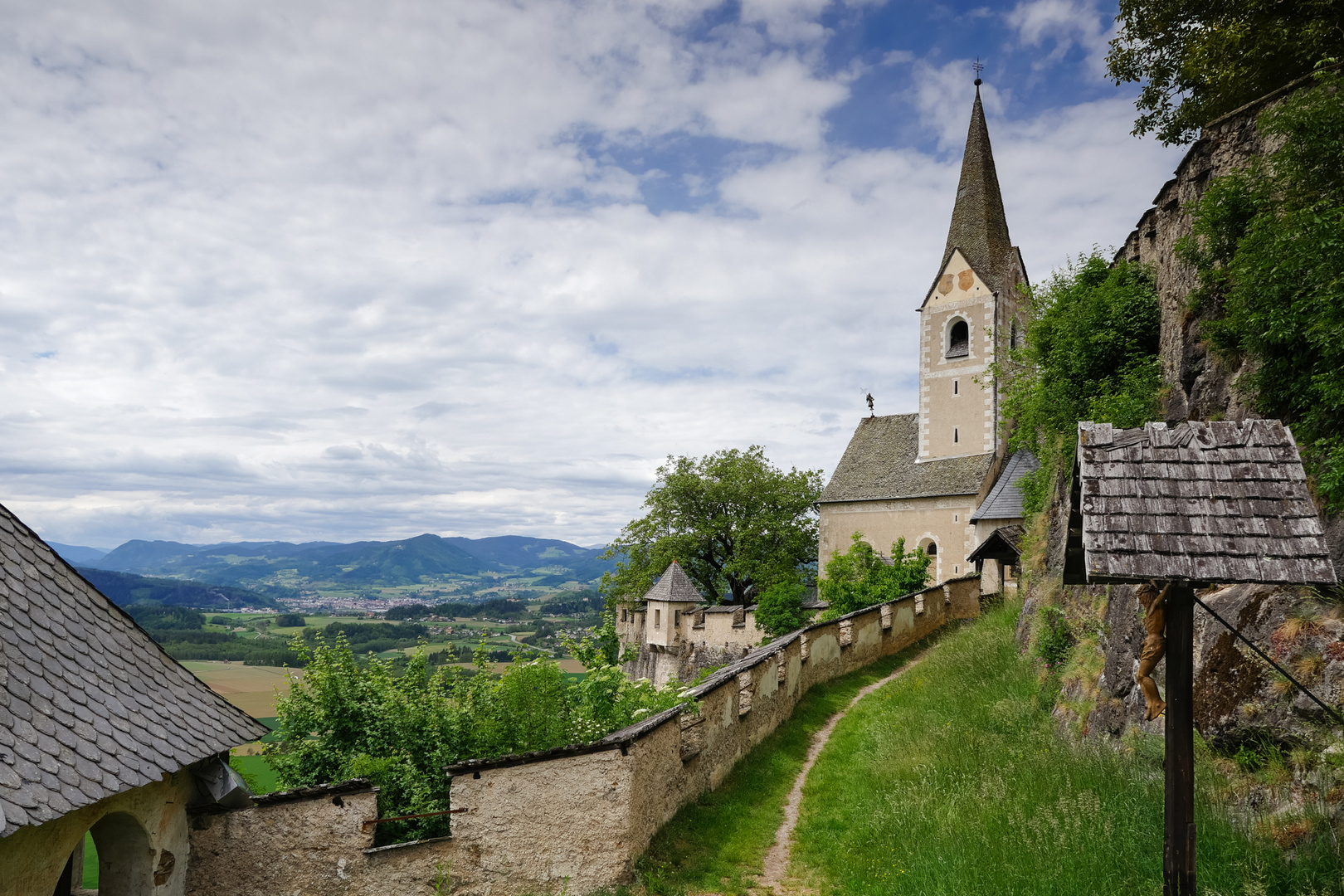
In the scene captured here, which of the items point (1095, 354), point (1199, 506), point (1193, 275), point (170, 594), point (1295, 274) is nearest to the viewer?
point (1199, 506)

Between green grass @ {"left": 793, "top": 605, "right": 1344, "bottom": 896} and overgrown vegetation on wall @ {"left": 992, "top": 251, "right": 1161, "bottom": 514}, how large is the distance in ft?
15.4

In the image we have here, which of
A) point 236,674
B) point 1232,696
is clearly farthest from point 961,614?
point 236,674

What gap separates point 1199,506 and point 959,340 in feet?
109

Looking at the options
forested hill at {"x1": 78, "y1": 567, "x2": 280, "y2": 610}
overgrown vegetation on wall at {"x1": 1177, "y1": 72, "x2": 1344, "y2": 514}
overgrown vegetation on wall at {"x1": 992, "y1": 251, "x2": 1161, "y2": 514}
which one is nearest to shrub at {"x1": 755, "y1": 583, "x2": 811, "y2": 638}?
overgrown vegetation on wall at {"x1": 992, "y1": 251, "x2": 1161, "y2": 514}

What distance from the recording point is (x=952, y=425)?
1341 inches

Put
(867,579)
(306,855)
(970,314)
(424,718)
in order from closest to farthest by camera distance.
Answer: (306,855) → (424,718) → (867,579) → (970,314)

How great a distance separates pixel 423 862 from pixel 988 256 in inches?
1343

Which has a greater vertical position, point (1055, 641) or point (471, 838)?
point (1055, 641)

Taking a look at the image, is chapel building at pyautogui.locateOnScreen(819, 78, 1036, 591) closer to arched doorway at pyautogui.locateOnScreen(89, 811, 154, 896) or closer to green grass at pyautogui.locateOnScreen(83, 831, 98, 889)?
green grass at pyautogui.locateOnScreen(83, 831, 98, 889)

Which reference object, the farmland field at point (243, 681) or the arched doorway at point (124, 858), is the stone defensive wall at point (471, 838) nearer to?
the arched doorway at point (124, 858)

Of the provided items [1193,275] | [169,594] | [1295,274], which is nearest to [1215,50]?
[1193,275]

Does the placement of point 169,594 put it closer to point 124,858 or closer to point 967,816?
point 124,858

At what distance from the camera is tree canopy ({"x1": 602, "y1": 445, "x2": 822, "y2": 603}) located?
1526 inches

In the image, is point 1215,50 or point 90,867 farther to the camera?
point 90,867
